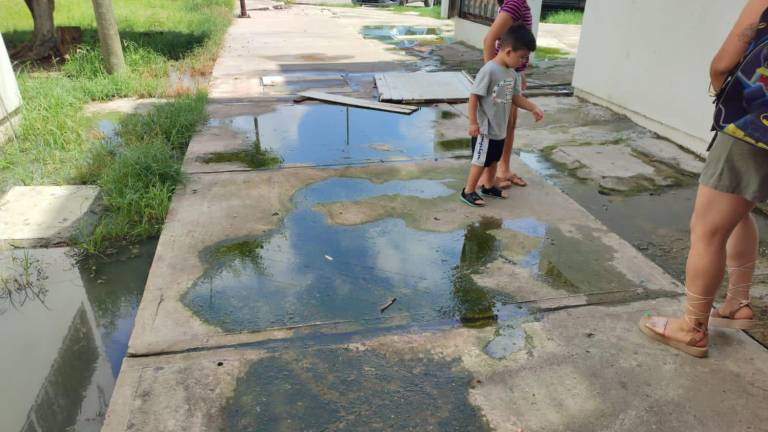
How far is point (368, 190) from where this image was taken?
12.4 ft

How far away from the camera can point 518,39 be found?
311 cm

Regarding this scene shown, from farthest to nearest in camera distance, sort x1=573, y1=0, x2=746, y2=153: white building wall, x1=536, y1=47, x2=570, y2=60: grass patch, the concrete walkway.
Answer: x1=536, y1=47, x2=570, y2=60: grass patch < x1=573, y1=0, x2=746, y2=153: white building wall < the concrete walkway

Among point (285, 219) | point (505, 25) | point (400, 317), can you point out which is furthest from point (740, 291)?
point (285, 219)

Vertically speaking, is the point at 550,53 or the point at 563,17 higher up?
the point at 563,17

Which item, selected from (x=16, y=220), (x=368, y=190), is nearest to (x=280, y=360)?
(x=368, y=190)

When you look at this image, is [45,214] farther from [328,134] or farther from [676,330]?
[676,330]

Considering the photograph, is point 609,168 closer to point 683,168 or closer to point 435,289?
point 683,168

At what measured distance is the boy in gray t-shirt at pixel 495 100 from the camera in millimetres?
3156

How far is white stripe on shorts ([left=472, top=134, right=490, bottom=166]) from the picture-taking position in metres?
3.38

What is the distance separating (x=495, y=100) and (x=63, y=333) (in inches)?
108

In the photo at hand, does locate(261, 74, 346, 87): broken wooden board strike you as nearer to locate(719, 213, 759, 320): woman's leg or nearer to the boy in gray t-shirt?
the boy in gray t-shirt

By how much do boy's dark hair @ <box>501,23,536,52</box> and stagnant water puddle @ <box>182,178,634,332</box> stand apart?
1080 millimetres

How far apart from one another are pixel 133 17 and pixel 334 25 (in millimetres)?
5449

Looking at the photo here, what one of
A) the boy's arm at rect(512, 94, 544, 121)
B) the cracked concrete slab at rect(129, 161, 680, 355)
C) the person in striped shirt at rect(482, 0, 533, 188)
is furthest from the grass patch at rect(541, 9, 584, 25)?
the boy's arm at rect(512, 94, 544, 121)
